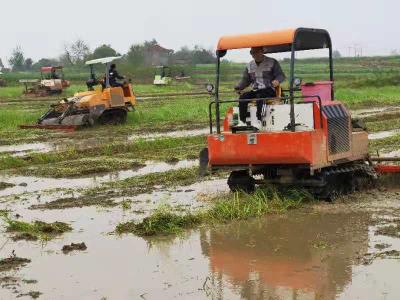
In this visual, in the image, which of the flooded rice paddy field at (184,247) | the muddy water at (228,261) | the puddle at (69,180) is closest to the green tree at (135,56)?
the puddle at (69,180)

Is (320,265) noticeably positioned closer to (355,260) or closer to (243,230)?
(355,260)

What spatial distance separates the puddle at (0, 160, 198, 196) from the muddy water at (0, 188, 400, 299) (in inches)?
92.7

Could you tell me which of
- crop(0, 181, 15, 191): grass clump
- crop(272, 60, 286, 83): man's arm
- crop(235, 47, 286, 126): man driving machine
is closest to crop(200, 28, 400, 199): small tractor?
crop(235, 47, 286, 126): man driving machine

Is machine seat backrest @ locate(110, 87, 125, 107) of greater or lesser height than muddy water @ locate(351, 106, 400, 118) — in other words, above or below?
above

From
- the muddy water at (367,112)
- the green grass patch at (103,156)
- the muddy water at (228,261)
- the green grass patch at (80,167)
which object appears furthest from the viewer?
the muddy water at (367,112)

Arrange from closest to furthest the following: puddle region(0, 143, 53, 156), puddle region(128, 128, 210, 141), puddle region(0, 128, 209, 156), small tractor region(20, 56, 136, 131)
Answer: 1. puddle region(0, 143, 53, 156)
2. puddle region(0, 128, 209, 156)
3. puddle region(128, 128, 210, 141)
4. small tractor region(20, 56, 136, 131)

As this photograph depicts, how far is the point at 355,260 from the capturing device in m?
6.70

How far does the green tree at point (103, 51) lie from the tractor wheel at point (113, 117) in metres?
51.5

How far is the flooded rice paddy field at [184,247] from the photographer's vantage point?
19.6 feet

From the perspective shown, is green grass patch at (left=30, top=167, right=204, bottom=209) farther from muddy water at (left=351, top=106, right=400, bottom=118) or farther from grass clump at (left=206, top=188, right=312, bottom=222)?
muddy water at (left=351, top=106, right=400, bottom=118)

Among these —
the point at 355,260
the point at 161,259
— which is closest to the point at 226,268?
the point at 161,259

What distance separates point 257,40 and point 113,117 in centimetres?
1356

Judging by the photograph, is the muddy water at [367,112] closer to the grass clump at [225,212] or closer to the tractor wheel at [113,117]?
the tractor wheel at [113,117]

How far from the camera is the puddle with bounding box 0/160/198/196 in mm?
11445
